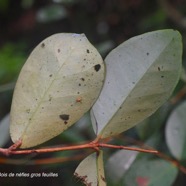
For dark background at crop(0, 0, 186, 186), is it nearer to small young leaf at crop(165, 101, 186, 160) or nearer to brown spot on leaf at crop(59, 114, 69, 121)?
small young leaf at crop(165, 101, 186, 160)

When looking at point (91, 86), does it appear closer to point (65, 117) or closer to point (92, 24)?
point (65, 117)

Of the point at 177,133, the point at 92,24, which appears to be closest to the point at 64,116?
the point at 177,133

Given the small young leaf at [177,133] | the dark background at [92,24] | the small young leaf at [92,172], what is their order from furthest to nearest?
the dark background at [92,24] → the small young leaf at [177,133] → the small young leaf at [92,172]

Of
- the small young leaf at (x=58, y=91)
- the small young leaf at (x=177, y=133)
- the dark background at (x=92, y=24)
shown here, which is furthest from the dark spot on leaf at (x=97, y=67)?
the dark background at (x=92, y=24)

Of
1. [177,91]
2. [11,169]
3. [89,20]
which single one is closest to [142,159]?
[177,91]

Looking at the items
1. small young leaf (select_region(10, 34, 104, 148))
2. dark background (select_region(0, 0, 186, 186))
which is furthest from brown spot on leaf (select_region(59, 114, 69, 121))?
dark background (select_region(0, 0, 186, 186))

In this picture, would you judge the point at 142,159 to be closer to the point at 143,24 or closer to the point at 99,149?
the point at 99,149

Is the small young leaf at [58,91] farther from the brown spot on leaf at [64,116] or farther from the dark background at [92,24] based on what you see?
the dark background at [92,24]

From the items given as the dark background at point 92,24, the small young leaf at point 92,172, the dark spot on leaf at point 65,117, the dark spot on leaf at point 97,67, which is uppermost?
the dark spot on leaf at point 97,67
